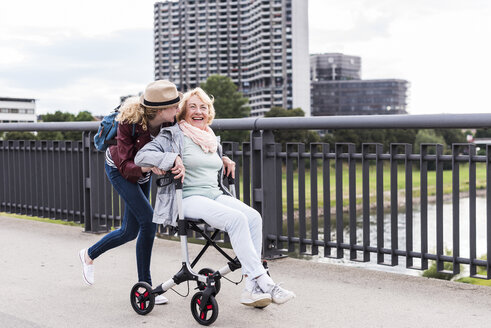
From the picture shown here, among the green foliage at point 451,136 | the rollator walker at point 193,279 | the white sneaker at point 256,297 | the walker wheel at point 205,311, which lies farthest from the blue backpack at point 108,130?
the green foliage at point 451,136

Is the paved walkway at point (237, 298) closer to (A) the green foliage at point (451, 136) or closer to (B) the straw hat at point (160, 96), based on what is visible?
(B) the straw hat at point (160, 96)

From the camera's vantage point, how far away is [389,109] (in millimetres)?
198875

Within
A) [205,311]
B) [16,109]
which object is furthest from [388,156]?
[16,109]

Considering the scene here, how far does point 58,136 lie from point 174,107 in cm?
8825

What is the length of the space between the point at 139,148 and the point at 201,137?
0.43 metres

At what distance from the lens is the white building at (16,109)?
16300 centimetres

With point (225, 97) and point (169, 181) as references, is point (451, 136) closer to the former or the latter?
point (225, 97)

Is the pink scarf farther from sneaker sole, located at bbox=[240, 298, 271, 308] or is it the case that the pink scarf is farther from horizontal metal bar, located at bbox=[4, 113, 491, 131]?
horizontal metal bar, located at bbox=[4, 113, 491, 131]

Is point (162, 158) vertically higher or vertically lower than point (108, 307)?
higher

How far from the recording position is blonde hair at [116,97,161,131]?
14.1 ft

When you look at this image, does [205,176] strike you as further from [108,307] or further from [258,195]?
[258,195]

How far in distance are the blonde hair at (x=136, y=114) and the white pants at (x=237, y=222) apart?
596mm

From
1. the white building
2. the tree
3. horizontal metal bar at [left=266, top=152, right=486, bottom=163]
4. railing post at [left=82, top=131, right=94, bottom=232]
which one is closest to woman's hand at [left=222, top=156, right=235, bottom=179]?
horizontal metal bar at [left=266, top=152, right=486, bottom=163]

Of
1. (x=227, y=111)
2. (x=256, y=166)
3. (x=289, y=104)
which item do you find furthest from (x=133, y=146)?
(x=289, y=104)
